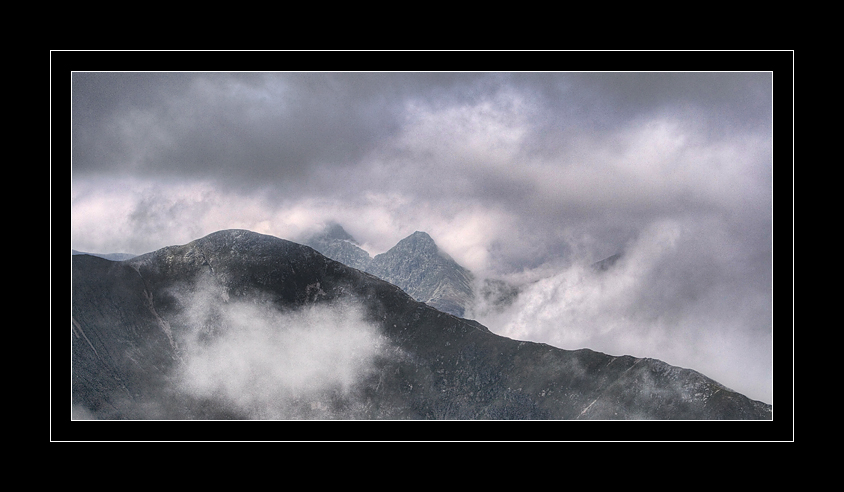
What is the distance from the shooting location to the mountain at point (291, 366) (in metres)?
131

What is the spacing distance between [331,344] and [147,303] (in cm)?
6714

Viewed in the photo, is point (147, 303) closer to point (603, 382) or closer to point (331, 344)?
point (331, 344)

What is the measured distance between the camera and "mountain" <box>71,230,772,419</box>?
13062cm

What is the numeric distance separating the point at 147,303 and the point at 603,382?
492 ft

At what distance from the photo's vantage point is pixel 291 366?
194125 millimetres
